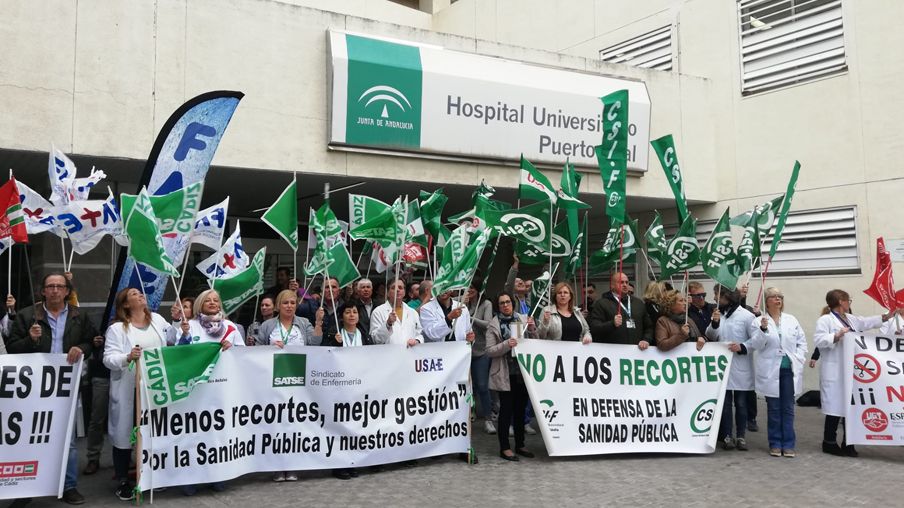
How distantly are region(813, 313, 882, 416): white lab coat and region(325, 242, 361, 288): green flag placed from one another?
17.2ft

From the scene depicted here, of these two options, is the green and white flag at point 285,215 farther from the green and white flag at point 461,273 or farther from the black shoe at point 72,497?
the black shoe at point 72,497

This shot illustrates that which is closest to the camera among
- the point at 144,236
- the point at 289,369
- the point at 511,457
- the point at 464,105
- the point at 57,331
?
the point at 144,236

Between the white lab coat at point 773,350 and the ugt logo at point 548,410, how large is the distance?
243 centimetres

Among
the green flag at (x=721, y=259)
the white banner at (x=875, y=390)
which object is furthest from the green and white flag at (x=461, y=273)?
the white banner at (x=875, y=390)

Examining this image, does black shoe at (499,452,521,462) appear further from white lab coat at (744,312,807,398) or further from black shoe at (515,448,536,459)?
white lab coat at (744,312,807,398)

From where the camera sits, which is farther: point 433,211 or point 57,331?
point 433,211

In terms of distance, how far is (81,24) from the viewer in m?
10.2

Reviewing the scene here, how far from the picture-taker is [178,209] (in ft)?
22.4

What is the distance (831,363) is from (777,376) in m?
0.77

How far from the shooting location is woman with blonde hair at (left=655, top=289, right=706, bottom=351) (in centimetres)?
848

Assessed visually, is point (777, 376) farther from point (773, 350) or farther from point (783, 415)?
point (783, 415)

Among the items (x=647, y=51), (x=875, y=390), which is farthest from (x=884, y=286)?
(x=647, y=51)

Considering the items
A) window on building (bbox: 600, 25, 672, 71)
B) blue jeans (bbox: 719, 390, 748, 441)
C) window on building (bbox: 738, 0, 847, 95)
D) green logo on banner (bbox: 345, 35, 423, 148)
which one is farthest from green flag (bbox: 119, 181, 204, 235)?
window on building (bbox: 600, 25, 672, 71)

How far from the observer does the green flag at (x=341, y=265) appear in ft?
26.8
